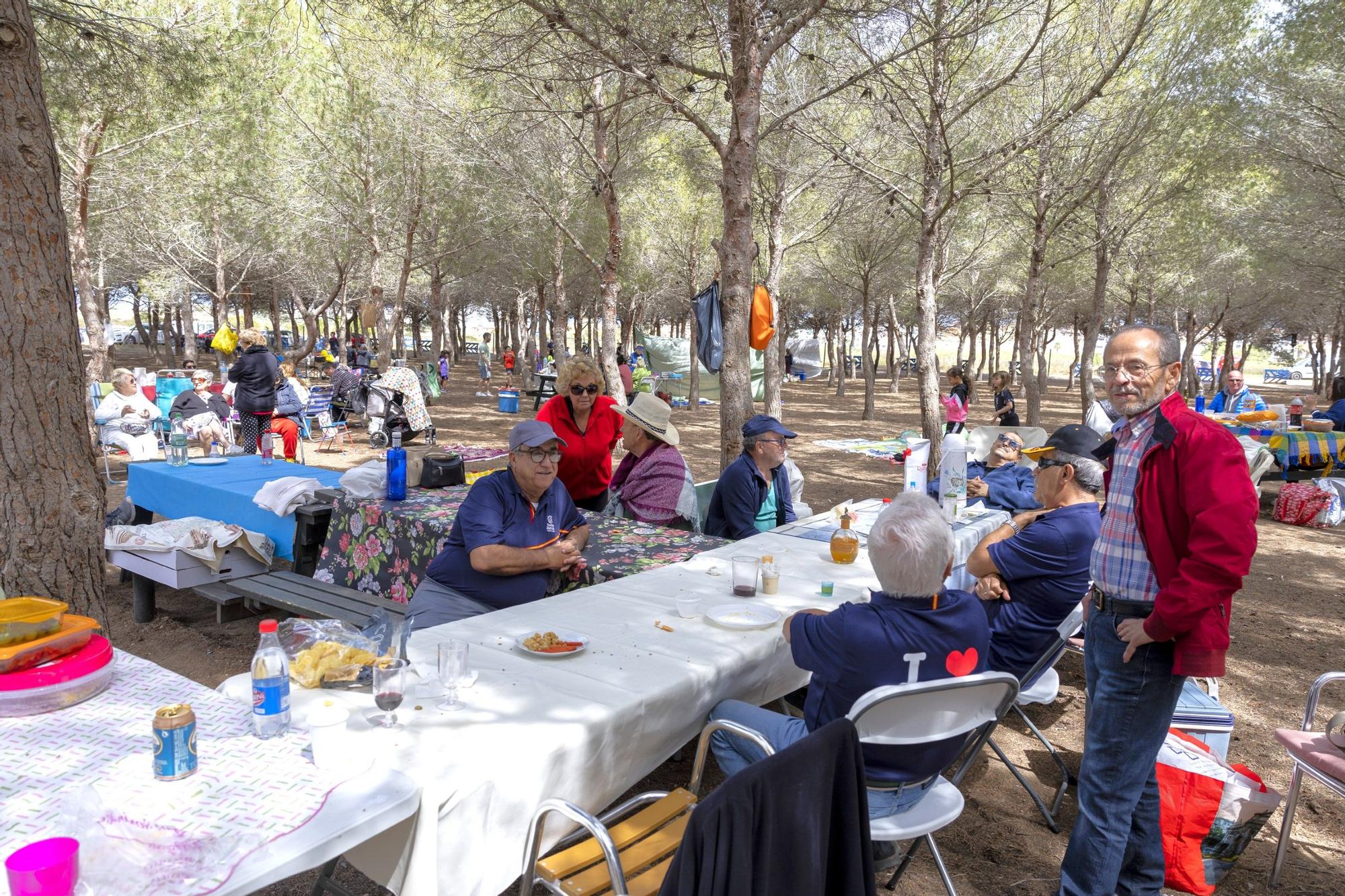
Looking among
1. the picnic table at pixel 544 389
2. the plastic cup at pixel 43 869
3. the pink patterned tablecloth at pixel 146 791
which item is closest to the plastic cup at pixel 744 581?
the pink patterned tablecloth at pixel 146 791

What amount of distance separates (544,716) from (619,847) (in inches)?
14.3

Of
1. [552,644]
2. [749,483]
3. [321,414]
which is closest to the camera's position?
[552,644]

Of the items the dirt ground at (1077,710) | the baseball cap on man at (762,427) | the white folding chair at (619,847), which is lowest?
the dirt ground at (1077,710)

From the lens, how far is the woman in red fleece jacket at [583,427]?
15.7 ft

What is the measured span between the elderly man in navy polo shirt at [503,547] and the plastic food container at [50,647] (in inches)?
48.6

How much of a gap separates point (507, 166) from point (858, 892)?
12945 mm

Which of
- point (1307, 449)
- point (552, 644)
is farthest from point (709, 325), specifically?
point (1307, 449)

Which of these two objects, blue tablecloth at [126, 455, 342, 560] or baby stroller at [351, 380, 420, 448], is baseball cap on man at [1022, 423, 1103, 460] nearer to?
blue tablecloth at [126, 455, 342, 560]

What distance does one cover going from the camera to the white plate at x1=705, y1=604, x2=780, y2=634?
8.54 ft

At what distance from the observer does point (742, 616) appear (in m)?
2.68

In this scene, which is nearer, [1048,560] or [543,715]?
[543,715]

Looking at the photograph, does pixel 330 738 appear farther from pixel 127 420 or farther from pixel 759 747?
pixel 127 420

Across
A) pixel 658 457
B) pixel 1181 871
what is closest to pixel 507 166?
pixel 658 457

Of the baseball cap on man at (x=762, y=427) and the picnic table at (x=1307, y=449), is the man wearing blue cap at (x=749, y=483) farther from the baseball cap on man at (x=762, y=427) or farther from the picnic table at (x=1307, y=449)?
the picnic table at (x=1307, y=449)
